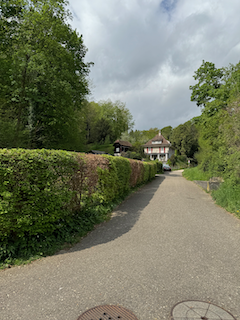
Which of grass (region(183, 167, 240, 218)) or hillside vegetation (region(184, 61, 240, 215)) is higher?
hillside vegetation (region(184, 61, 240, 215))

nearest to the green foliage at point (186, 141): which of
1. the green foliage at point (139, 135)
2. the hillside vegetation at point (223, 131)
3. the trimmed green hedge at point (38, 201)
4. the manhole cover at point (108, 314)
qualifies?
the green foliage at point (139, 135)

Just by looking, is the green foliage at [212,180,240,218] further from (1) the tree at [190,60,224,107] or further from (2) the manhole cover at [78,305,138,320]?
(1) the tree at [190,60,224,107]

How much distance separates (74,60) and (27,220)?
20.8 metres

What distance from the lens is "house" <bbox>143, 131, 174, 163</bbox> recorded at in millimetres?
69188

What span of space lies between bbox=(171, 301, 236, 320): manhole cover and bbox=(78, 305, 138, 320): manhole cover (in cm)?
57

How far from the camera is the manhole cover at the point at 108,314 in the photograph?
2.62m

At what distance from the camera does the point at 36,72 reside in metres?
17.4

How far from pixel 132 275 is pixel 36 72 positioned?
709 inches

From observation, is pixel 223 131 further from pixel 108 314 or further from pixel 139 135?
pixel 139 135

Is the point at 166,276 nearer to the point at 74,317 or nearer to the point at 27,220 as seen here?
the point at 74,317

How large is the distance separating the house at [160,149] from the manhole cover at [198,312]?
6649cm

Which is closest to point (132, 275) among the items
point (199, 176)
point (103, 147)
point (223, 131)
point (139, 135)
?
point (223, 131)

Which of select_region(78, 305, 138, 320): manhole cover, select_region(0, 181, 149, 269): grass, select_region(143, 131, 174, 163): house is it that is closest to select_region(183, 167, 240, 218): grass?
select_region(0, 181, 149, 269): grass

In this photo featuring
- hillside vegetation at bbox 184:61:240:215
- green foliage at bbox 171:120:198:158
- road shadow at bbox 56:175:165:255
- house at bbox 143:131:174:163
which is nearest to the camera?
road shadow at bbox 56:175:165:255
